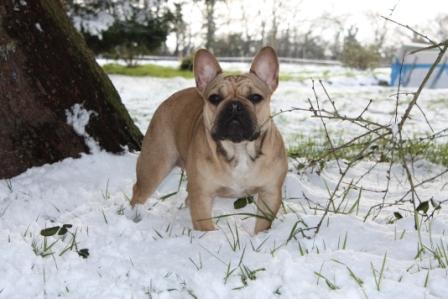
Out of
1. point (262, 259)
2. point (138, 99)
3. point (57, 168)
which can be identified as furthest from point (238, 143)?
point (138, 99)

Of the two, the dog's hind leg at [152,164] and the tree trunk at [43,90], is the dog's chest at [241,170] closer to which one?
the dog's hind leg at [152,164]

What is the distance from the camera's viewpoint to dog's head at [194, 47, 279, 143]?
3000 millimetres

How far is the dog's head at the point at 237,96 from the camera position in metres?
3.00

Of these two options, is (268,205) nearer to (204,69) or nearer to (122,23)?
(204,69)

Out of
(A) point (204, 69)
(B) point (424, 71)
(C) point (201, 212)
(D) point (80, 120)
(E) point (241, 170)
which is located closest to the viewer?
(C) point (201, 212)

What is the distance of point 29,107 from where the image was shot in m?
3.83

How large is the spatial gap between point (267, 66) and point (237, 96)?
1.13ft

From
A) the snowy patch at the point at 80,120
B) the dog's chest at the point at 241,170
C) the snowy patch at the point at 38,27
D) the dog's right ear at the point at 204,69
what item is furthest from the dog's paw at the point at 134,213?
the snowy patch at the point at 38,27

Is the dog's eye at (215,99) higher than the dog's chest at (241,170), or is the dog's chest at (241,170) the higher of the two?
the dog's eye at (215,99)

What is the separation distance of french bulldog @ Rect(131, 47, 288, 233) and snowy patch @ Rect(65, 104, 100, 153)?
0.82 metres

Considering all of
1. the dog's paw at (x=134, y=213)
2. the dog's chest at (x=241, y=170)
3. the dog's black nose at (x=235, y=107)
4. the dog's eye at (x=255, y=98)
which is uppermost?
the dog's eye at (x=255, y=98)

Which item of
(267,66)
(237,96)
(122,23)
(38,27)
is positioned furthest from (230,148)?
(122,23)

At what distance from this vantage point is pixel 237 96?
125 inches

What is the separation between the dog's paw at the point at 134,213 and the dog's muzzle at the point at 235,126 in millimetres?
700
